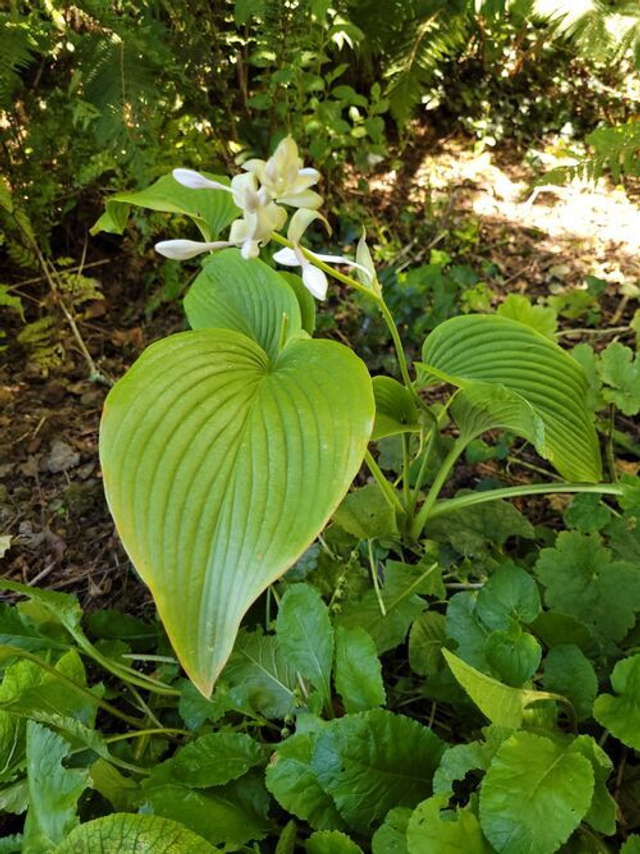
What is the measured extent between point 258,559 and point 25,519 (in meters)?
0.94

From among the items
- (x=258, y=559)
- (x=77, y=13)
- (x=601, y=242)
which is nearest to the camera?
(x=258, y=559)

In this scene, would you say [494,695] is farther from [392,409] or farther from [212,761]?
[392,409]

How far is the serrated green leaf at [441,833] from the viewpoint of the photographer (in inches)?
26.2

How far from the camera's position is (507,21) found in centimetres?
247

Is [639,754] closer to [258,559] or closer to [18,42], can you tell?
[258,559]

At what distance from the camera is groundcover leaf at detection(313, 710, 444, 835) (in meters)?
0.78

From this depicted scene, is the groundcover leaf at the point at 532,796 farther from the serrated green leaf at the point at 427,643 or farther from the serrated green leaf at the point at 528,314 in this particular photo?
the serrated green leaf at the point at 528,314

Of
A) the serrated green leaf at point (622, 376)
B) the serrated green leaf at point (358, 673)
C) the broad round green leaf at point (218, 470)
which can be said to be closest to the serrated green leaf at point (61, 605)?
the broad round green leaf at point (218, 470)

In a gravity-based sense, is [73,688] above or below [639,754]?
below

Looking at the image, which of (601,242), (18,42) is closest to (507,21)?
(601,242)

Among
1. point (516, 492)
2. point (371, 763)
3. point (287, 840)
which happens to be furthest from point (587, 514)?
point (287, 840)

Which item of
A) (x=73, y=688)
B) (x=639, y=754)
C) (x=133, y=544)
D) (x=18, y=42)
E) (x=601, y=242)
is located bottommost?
(x=73, y=688)

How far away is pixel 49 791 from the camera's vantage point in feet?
2.51

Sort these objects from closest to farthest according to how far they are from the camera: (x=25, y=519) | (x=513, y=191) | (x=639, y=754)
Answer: (x=639, y=754)
(x=25, y=519)
(x=513, y=191)
